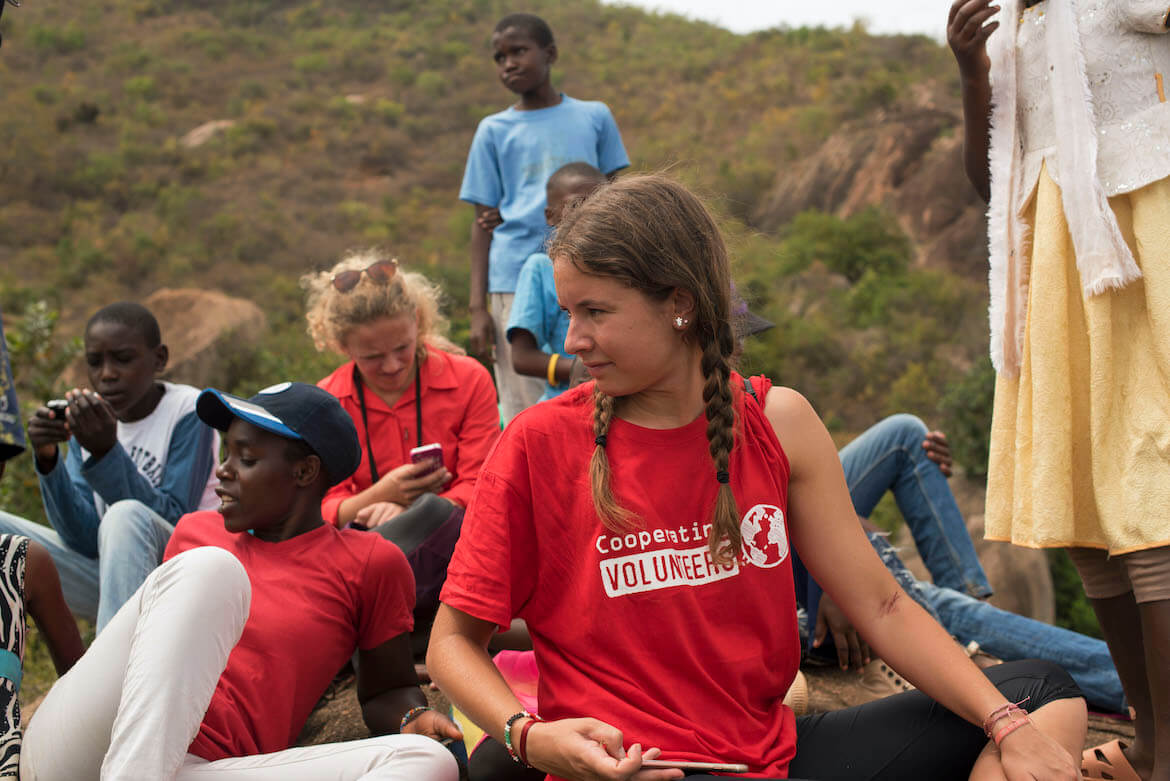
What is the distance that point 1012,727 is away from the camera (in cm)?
188

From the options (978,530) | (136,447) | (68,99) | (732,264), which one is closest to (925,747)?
(732,264)

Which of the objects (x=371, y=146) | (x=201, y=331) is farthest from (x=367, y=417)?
(x=371, y=146)

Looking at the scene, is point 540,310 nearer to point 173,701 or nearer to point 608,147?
point 608,147

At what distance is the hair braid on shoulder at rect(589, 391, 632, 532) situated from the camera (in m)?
1.96

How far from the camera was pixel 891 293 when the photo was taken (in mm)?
16812

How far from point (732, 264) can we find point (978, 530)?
6.21 m

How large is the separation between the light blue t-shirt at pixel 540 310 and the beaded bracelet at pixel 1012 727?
2.64 metres

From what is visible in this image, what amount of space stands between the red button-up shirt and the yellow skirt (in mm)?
2027

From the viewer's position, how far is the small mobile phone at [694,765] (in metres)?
1.75

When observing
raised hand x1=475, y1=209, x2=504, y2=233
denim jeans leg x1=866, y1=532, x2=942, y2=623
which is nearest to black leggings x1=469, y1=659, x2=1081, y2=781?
denim jeans leg x1=866, y1=532, x2=942, y2=623

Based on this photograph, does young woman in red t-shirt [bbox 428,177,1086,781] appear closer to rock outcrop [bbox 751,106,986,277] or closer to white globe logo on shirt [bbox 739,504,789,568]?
white globe logo on shirt [bbox 739,504,789,568]

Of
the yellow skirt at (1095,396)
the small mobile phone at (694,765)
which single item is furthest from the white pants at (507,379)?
the small mobile phone at (694,765)

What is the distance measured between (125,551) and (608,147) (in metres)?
3.18

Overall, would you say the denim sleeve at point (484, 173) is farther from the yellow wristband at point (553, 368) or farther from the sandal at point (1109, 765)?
the sandal at point (1109, 765)
